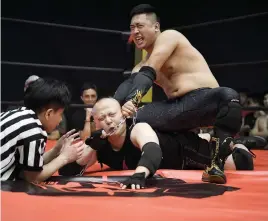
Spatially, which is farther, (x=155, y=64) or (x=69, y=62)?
(x=69, y=62)

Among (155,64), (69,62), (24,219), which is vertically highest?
(69,62)

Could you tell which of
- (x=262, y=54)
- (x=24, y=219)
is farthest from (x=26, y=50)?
(x=24, y=219)

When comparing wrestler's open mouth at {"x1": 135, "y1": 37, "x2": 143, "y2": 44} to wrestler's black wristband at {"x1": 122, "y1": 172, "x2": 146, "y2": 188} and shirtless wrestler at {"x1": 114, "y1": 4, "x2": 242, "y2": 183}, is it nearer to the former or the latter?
shirtless wrestler at {"x1": 114, "y1": 4, "x2": 242, "y2": 183}

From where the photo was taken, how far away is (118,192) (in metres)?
1.24

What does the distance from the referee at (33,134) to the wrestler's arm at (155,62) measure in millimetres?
314

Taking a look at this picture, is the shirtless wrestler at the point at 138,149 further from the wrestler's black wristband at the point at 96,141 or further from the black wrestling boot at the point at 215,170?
the black wrestling boot at the point at 215,170

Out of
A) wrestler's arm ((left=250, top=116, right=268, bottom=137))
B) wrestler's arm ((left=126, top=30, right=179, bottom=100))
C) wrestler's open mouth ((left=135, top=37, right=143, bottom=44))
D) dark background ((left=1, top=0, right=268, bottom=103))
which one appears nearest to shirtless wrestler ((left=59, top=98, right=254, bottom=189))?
wrestler's arm ((left=126, top=30, right=179, bottom=100))

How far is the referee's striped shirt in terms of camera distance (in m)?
1.27

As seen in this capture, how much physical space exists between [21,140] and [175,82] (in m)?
0.86

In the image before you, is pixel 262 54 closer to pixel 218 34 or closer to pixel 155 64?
pixel 218 34

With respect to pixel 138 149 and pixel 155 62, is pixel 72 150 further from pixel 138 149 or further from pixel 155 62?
pixel 155 62

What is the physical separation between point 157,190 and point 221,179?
301mm

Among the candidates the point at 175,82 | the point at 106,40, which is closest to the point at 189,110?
the point at 175,82

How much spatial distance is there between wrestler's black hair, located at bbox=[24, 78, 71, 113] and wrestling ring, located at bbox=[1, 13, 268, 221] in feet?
0.81
